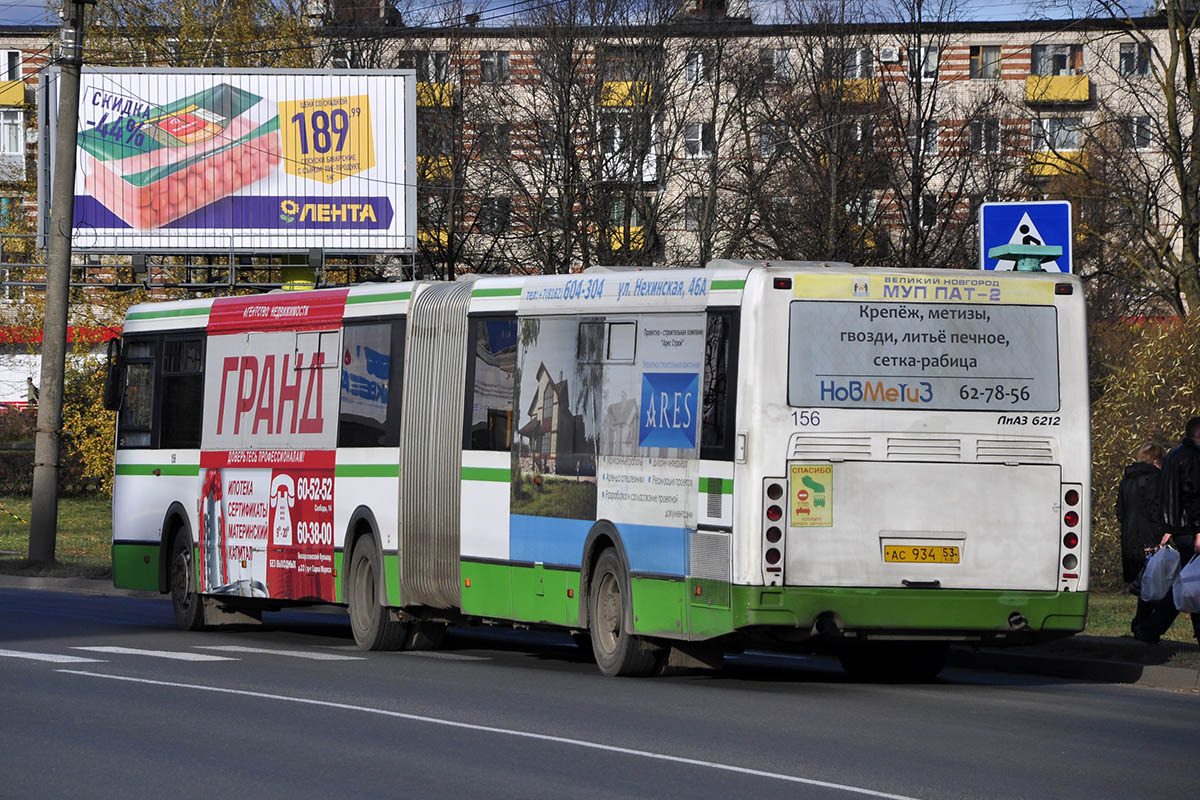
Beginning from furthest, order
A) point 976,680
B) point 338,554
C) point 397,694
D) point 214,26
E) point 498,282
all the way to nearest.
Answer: point 214,26 < point 338,554 < point 498,282 < point 976,680 < point 397,694

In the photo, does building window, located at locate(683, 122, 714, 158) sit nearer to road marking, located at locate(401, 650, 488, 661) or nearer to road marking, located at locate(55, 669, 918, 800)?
road marking, located at locate(401, 650, 488, 661)

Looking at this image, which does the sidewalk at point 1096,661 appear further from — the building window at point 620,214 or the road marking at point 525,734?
the building window at point 620,214

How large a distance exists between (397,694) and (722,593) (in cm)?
218

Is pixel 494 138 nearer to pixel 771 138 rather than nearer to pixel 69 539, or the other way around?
pixel 771 138

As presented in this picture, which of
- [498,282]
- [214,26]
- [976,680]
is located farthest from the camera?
[214,26]

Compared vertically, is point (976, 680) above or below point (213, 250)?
below

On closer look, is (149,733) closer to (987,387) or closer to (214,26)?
(987,387)

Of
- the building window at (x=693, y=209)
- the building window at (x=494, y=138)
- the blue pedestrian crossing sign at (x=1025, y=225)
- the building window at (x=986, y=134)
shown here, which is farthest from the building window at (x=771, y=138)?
the blue pedestrian crossing sign at (x=1025, y=225)

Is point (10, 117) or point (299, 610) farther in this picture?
point (10, 117)

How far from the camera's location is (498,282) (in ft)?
55.6

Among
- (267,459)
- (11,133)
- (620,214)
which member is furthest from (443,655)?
(11,133)

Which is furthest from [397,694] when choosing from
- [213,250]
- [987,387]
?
[213,250]

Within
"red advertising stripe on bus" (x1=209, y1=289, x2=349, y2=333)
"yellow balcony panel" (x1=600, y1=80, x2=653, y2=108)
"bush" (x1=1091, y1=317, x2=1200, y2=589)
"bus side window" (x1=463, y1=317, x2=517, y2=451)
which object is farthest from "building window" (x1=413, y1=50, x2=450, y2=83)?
"bus side window" (x1=463, y1=317, x2=517, y2=451)

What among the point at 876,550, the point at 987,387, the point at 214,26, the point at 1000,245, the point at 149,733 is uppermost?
the point at 214,26
